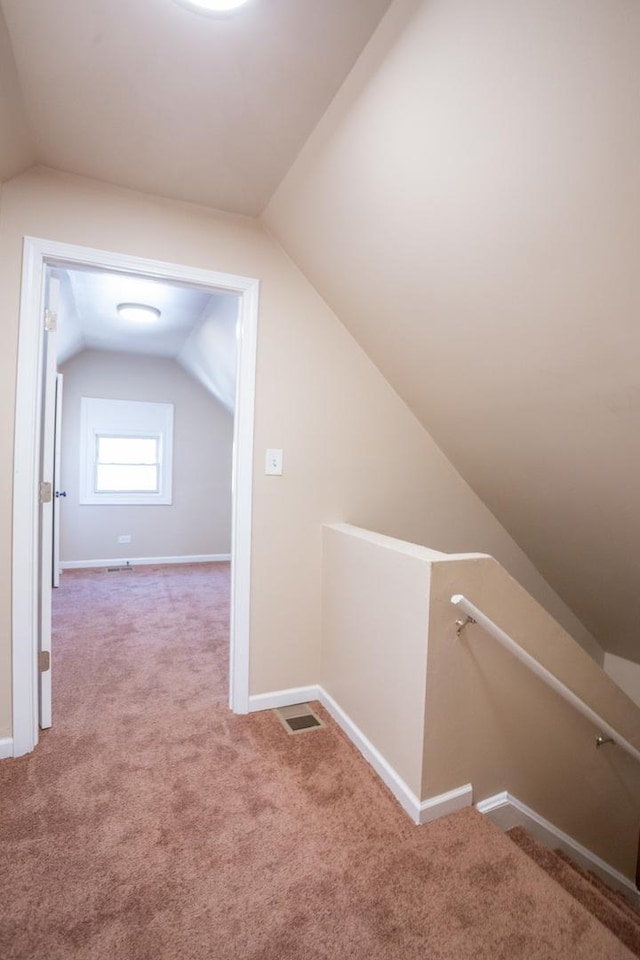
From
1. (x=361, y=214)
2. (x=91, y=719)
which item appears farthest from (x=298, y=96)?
(x=91, y=719)

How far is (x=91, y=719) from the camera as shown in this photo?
209cm

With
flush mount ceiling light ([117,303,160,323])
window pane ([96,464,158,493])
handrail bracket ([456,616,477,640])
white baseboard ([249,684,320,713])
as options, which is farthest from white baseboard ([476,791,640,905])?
window pane ([96,464,158,493])

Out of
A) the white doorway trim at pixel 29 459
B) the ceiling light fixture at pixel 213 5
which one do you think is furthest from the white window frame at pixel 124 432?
the ceiling light fixture at pixel 213 5

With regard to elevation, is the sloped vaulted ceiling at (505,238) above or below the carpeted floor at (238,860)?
above

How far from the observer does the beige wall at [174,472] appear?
5.00 metres

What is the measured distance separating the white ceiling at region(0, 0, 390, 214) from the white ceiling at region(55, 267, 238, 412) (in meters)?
0.48

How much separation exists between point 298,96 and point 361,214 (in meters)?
0.42

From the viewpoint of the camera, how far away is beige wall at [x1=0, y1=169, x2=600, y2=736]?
1.78m

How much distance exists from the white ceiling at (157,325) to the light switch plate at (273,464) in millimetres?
881

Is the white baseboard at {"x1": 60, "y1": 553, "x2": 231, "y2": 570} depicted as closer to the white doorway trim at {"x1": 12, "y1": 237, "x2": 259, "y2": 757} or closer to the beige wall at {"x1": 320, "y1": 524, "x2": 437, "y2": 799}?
the white doorway trim at {"x1": 12, "y1": 237, "x2": 259, "y2": 757}

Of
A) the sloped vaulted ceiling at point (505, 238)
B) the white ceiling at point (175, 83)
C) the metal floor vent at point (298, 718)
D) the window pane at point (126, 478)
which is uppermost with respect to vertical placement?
the white ceiling at point (175, 83)

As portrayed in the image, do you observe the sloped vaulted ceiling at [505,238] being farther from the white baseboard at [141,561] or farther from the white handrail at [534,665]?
the white baseboard at [141,561]

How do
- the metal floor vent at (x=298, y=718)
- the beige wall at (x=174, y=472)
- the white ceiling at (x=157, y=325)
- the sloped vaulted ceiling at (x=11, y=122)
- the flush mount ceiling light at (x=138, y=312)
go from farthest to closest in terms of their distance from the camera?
1. the beige wall at (x=174, y=472)
2. the flush mount ceiling light at (x=138, y=312)
3. the white ceiling at (x=157, y=325)
4. the metal floor vent at (x=298, y=718)
5. the sloped vaulted ceiling at (x=11, y=122)

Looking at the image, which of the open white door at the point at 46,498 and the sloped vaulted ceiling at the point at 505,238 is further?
the open white door at the point at 46,498
